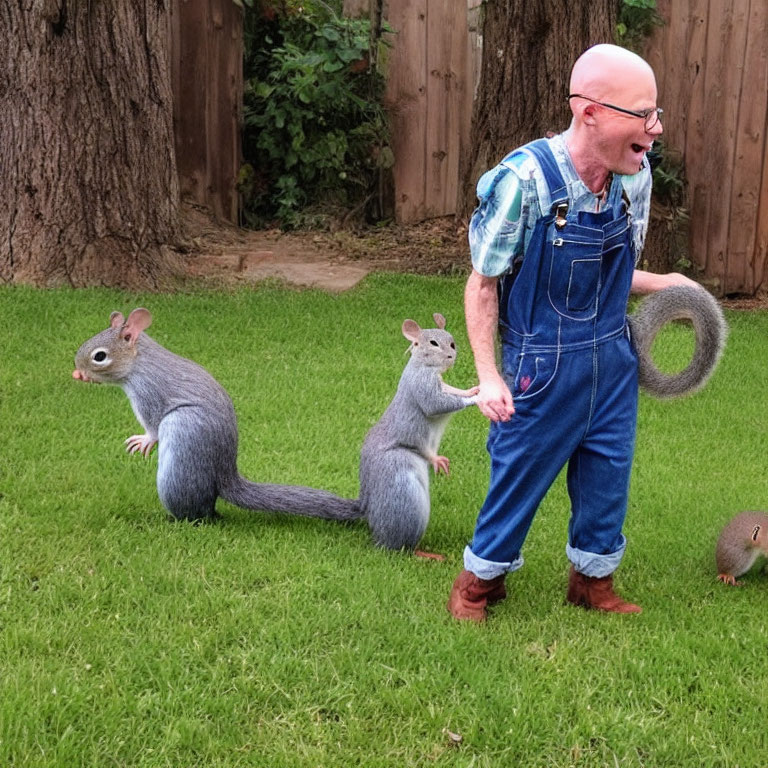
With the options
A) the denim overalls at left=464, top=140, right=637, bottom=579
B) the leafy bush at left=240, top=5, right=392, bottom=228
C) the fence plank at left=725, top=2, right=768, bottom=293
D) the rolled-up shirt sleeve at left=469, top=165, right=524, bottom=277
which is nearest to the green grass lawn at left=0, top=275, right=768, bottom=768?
the denim overalls at left=464, top=140, right=637, bottom=579

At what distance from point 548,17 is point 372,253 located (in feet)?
7.90

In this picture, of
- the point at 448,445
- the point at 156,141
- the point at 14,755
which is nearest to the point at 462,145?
the point at 156,141

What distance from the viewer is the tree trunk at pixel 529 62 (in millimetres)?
7301

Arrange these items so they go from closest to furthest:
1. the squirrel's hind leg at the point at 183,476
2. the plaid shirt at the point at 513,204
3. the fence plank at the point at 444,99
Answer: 1. the plaid shirt at the point at 513,204
2. the squirrel's hind leg at the point at 183,476
3. the fence plank at the point at 444,99

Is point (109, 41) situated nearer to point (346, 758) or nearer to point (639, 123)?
point (639, 123)

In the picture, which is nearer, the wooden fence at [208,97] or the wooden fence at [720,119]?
the wooden fence at [720,119]

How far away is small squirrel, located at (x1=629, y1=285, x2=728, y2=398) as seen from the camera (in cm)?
354

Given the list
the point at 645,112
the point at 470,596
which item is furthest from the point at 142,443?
the point at 645,112

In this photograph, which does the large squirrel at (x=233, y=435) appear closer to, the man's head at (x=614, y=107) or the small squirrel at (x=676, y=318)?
the small squirrel at (x=676, y=318)

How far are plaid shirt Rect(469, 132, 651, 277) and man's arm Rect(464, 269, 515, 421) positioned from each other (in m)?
0.07

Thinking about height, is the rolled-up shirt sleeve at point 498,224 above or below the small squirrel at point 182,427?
above

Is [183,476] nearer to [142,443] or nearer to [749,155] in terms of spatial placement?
[142,443]

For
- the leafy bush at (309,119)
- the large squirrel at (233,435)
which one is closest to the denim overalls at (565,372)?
the large squirrel at (233,435)

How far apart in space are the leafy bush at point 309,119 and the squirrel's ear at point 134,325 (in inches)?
210
